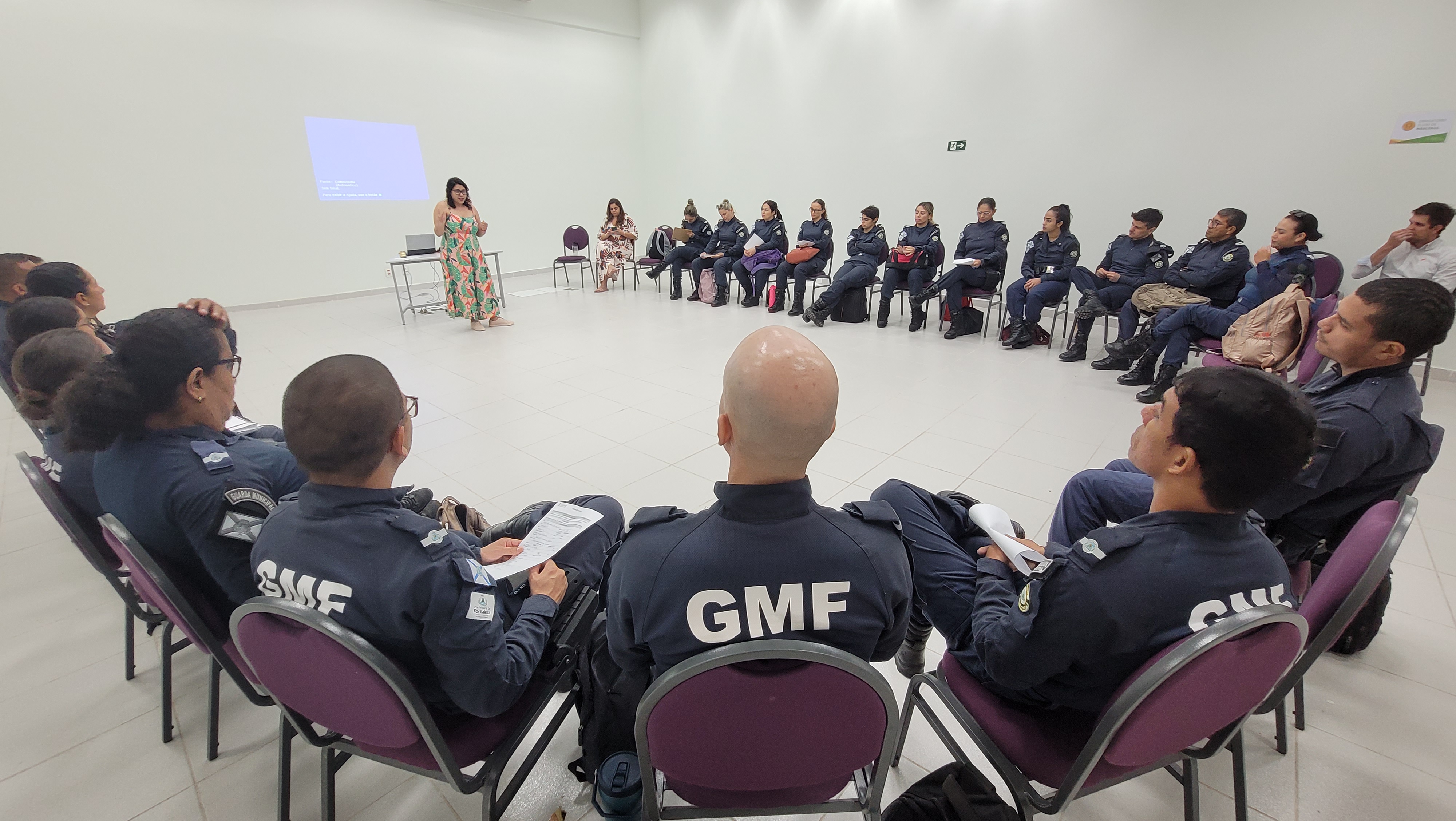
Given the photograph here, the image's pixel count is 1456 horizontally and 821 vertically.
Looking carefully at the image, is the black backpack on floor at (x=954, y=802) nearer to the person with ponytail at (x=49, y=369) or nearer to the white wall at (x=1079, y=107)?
the person with ponytail at (x=49, y=369)

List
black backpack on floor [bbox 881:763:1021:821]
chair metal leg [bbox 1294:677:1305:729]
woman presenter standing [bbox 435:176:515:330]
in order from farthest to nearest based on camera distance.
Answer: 1. woman presenter standing [bbox 435:176:515:330]
2. chair metal leg [bbox 1294:677:1305:729]
3. black backpack on floor [bbox 881:763:1021:821]

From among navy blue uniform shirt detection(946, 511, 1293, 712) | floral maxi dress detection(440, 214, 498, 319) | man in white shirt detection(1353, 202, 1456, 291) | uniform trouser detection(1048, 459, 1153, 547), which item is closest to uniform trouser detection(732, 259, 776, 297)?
floral maxi dress detection(440, 214, 498, 319)

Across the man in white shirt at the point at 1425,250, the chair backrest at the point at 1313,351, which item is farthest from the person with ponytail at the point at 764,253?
the man in white shirt at the point at 1425,250

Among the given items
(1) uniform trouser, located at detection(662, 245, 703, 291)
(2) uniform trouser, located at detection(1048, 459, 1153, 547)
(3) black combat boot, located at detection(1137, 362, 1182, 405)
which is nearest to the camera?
(2) uniform trouser, located at detection(1048, 459, 1153, 547)

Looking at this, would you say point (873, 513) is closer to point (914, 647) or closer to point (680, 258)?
point (914, 647)

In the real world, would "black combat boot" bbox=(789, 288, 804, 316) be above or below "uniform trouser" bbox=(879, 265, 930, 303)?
below

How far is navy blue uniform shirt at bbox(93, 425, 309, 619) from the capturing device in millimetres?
1245

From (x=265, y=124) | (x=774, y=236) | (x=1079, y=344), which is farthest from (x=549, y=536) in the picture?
(x=265, y=124)

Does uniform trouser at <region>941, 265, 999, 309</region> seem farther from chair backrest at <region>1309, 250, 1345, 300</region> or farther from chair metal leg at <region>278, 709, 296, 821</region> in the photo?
chair metal leg at <region>278, 709, 296, 821</region>

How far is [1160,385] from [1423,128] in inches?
108

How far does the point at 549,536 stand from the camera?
152 centimetres

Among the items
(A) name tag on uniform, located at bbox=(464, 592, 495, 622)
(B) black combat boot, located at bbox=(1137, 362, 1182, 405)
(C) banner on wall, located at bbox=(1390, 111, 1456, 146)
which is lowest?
(B) black combat boot, located at bbox=(1137, 362, 1182, 405)

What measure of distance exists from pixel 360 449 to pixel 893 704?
3.17 feet

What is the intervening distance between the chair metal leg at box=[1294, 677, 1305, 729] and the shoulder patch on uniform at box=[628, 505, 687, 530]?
1754 mm
